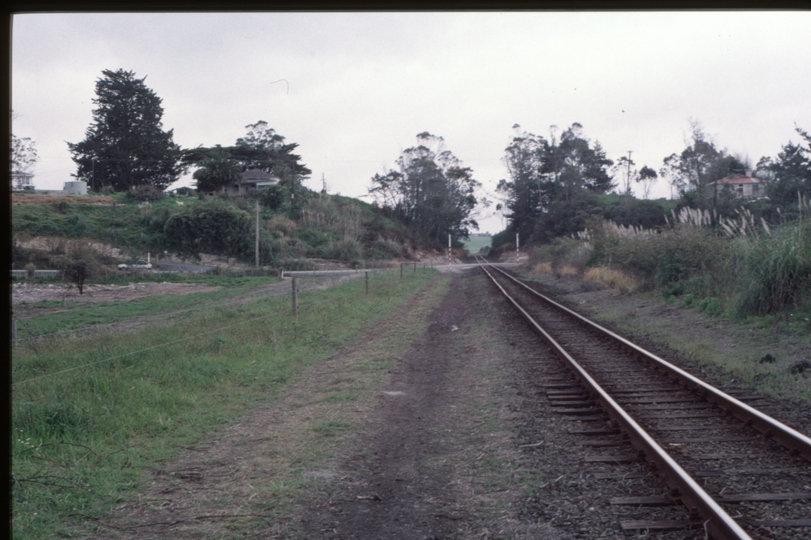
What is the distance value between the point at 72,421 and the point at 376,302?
14.5 meters

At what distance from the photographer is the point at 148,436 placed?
21.1 feet

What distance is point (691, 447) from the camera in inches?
225

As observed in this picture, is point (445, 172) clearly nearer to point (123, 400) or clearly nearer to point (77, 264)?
point (77, 264)

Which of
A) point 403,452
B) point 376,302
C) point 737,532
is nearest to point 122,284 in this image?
point 376,302

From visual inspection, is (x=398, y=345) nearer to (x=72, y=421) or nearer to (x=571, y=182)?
(x=72, y=421)

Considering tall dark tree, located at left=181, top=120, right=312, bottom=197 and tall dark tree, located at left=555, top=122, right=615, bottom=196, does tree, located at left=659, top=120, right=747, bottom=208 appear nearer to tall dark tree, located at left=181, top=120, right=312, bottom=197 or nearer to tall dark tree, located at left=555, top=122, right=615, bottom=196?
tall dark tree, located at left=555, top=122, right=615, bottom=196

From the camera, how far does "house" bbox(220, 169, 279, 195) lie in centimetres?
6426

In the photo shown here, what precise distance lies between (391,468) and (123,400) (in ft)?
11.6

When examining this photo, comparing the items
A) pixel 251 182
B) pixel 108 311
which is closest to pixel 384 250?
pixel 251 182

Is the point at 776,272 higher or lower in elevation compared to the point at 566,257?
lower

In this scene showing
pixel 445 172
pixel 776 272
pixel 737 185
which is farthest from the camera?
pixel 445 172

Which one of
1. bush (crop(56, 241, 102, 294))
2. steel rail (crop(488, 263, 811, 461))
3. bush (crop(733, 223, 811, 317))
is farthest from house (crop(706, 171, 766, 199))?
steel rail (crop(488, 263, 811, 461))

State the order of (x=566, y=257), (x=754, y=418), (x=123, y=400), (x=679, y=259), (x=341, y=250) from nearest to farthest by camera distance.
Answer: (x=754, y=418)
(x=123, y=400)
(x=679, y=259)
(x=566, y=257)
(x=341, y=250)

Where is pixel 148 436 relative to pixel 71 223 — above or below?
below
